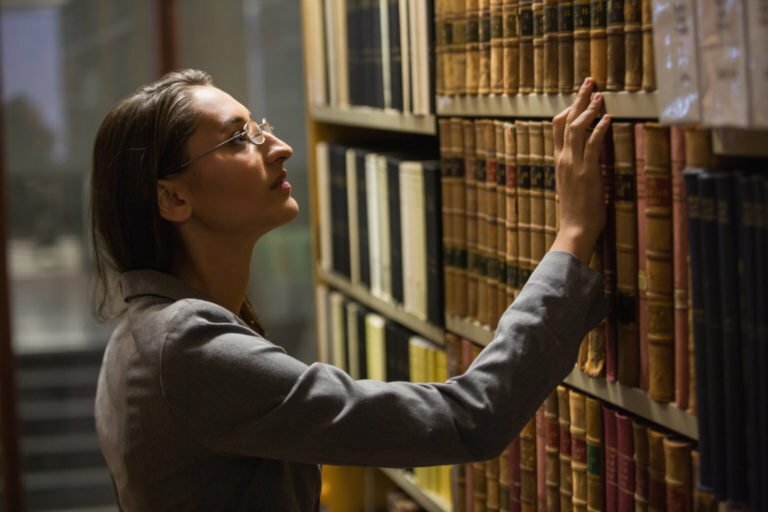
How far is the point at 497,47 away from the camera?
1743mm

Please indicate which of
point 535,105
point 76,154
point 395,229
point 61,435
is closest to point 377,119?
point 395,229

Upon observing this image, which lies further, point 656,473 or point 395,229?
point 395,229

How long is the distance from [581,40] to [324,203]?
137 cm

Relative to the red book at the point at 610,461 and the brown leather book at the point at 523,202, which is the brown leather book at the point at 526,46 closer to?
the brown leather book at the point at 523,202

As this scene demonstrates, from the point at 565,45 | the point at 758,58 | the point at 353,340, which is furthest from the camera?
the point at 353,340

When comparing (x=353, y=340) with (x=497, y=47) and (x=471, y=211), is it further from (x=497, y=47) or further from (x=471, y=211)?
(x=497, y=47)

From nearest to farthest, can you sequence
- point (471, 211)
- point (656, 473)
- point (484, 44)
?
point (656, 473) < point (484, 44) < point (471, 211)

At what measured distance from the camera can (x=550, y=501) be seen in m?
1.73

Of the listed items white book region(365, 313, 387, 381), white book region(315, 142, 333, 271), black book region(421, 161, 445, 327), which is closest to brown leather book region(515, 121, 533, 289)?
black book region(421, 161, 445, 327)

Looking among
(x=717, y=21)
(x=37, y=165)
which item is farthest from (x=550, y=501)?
(x=37, y=165)

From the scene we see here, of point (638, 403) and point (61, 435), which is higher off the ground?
point (638, 403)

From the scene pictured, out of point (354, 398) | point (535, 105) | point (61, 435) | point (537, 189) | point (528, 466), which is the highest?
point (535, 105)

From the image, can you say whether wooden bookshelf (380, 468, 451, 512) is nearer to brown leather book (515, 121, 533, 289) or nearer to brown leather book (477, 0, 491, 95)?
brown leather book (515, 121, 533, 289)

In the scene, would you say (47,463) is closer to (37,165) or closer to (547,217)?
(37,165)
